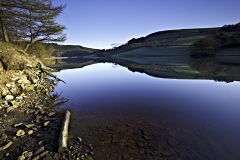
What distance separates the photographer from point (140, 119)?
26.9ft

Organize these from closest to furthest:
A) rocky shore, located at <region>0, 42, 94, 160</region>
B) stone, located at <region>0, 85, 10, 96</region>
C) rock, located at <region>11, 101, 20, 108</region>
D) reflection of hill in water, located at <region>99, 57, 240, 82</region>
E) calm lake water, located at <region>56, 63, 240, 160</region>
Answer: rocky shore, located at <region>0, 42, 94, 160</region> < calm lake water, located at <region>56, 63, 240, 160</region> < rock, located at <region>11, 101, 20, 108</region> < stone, located at <region>0, 85, 10, 96</region> < reflection of hill in water, located at <region>99, 57, 240, 82</region>

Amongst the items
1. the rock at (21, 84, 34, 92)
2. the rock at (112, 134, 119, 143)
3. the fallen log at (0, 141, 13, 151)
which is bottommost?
the rock at (112, 134, 119, 143)

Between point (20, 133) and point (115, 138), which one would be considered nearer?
point (20, 133)

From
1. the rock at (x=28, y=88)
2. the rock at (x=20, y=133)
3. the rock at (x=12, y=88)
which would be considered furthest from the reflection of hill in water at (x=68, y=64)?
the rock at (x=20, y=133)

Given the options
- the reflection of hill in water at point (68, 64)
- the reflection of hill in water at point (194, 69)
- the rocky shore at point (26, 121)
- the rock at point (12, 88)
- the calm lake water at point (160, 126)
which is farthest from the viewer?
the reflection of hill in water at point (68, 64)

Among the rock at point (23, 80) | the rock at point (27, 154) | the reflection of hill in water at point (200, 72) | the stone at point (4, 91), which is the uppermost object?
the rock at point (23, 80)

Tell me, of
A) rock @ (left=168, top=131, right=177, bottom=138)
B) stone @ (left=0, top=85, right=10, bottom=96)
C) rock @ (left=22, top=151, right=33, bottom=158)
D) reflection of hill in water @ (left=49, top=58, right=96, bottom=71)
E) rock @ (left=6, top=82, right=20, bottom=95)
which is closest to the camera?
rock @ (left=22, top=151, right=33, bottom=158)

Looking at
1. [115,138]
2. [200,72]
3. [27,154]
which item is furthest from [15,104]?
[200,72]

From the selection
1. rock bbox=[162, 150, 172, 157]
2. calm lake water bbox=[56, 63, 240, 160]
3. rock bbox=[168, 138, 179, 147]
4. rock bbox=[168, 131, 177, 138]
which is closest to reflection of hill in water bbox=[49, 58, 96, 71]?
calm lake water bbox=[56, 63, 240, 160]

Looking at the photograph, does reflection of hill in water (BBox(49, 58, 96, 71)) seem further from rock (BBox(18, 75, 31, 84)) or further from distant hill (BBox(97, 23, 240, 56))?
distant hill (BBox(97, 23, 240, 56))

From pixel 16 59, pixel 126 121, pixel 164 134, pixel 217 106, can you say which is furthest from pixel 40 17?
pixel 217 106

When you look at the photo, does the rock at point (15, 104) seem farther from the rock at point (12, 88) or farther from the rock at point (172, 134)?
the rock at point (172, 134)

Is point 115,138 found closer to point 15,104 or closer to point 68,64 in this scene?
point 15,104

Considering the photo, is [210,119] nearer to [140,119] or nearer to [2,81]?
[140,119]
